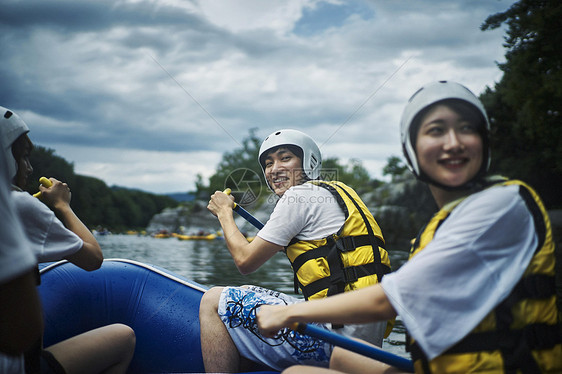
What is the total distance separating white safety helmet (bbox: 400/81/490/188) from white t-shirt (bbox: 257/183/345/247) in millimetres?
882

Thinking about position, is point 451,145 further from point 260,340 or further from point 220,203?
point 220,203

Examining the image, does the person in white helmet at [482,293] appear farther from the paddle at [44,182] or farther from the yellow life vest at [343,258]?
the paddle at [44,182]

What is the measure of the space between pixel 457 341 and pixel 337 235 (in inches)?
43.7

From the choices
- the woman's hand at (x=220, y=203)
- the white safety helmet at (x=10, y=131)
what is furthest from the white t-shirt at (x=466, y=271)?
the woman's hand at (x=220, y=203)

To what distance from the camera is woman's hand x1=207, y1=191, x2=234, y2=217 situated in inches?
107

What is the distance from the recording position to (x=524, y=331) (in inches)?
47.6

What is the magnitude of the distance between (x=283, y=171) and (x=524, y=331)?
185 centimetres

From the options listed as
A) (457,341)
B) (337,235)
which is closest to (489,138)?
(457,341)

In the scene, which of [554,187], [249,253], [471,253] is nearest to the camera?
[471,253]

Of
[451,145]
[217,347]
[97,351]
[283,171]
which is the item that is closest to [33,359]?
[97,351]

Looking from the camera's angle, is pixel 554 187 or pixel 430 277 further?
pixel 554 187

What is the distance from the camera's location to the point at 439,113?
1.36 meters

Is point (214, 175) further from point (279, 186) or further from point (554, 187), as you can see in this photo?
point (279, 186)

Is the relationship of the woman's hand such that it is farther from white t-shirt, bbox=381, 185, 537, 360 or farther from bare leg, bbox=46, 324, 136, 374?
white t-shirt, bbox=381, 185, 537, 360
